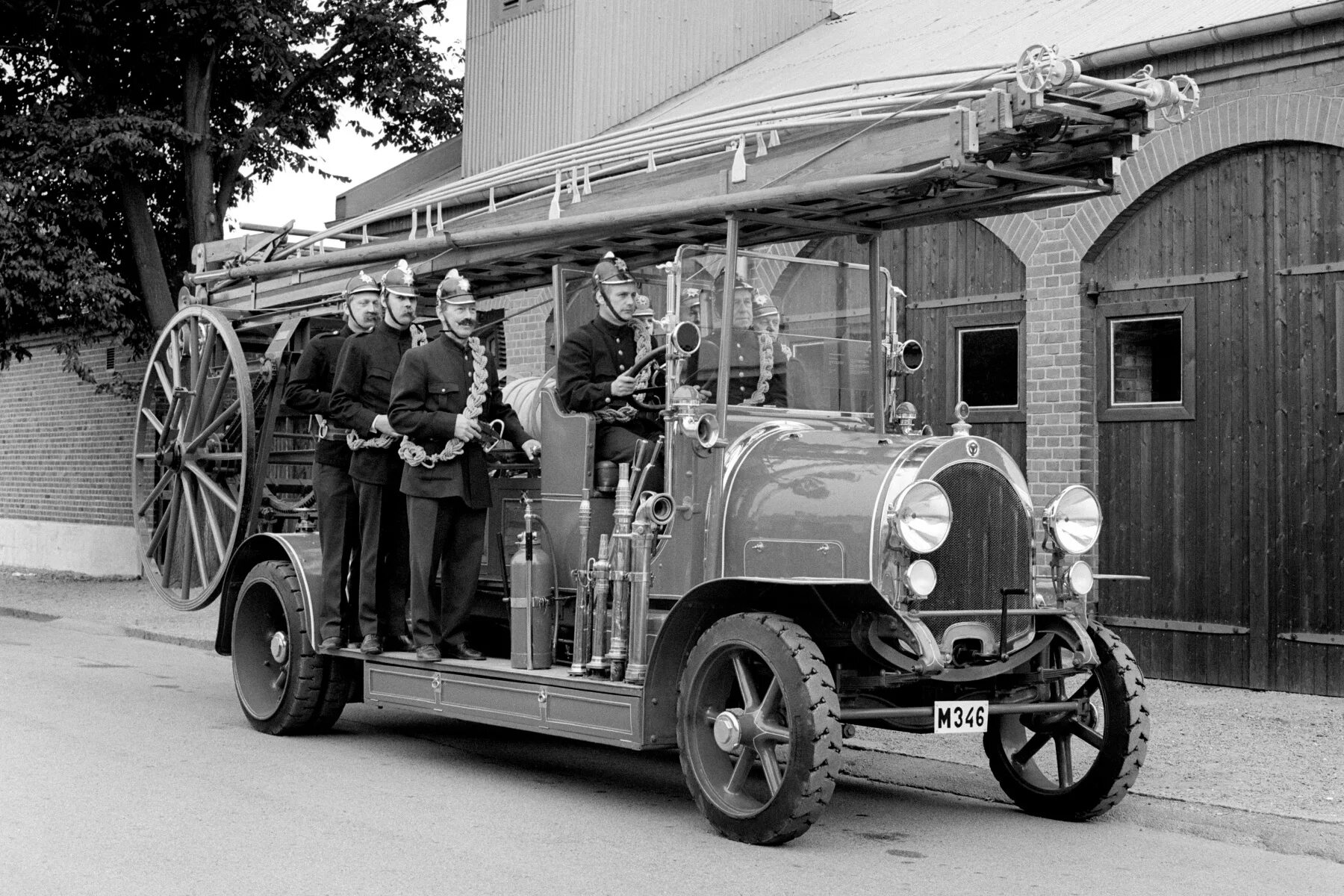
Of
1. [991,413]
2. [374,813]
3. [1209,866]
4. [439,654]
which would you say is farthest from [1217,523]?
[374,813]

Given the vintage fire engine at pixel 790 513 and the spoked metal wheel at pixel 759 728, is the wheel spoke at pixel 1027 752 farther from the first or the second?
the spoked metal wheel at pixel 759 728

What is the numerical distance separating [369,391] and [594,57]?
883 cm

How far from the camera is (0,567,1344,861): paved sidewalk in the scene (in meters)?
7.28

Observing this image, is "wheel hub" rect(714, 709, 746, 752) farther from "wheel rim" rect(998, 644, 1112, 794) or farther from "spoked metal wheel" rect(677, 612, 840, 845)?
"wheel rim" rect(998, 644, 1112, 794)

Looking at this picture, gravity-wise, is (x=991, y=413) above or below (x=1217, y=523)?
above

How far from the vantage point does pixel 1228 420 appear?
425 inches

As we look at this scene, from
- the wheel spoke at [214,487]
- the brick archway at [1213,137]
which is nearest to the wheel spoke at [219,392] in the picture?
the wheel spoke at [214,487]

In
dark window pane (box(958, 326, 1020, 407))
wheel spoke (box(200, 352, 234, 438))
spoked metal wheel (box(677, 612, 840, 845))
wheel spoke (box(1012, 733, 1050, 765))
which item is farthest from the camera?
dark window pane (box(958, 326, 1020, 407))

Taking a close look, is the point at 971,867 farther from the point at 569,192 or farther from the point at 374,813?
the point at 569,192

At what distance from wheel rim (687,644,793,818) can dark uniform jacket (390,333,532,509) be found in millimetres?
2106

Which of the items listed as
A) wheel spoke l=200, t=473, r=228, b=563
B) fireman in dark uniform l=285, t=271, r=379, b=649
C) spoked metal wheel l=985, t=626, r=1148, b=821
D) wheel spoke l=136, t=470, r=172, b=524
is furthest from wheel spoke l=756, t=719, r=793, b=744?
wheel spoke l=136, t=470, r=172, b=524

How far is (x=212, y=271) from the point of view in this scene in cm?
1090

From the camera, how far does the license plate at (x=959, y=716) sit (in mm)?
6391

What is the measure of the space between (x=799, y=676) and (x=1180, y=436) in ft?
19.3
